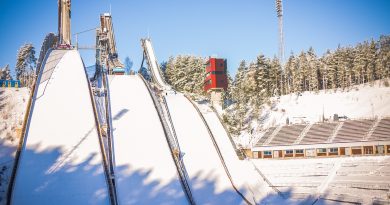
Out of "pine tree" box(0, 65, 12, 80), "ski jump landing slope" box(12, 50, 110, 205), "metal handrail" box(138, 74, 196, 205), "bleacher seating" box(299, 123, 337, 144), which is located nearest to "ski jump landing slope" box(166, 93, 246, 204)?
"metal handrail" box(138, 74, 196, 205)

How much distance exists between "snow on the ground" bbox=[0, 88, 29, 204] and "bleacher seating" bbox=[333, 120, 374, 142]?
25212mm

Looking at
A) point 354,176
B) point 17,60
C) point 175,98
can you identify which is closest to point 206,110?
point 175,98

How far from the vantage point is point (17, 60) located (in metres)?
60.3

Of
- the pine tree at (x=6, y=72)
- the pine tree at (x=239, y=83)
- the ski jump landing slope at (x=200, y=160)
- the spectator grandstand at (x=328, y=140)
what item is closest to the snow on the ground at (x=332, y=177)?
the spectator grandstand at (x=328, y=140)

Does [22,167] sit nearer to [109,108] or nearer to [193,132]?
[109,108]

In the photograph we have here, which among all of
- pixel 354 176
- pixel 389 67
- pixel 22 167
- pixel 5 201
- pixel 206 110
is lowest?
pixel 354 176

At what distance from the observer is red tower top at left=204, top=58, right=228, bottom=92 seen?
1866 inches

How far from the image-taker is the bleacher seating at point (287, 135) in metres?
33.4

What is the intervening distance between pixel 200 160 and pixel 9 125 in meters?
14.8

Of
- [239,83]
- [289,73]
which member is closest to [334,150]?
[239,83]

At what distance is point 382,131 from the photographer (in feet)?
99.5

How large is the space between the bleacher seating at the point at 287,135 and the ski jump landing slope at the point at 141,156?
1568 centimetres

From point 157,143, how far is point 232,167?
413 centimetres

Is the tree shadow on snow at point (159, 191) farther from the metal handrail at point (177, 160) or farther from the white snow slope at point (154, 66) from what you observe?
the white snow slope at point (154, 66)
